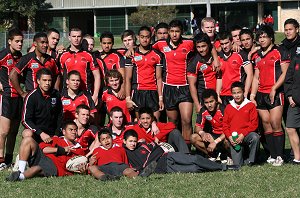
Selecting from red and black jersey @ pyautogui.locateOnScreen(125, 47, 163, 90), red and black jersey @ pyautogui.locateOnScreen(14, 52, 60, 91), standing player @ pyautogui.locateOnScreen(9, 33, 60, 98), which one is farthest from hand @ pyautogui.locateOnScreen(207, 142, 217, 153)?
red and black jersey @ pyautogui.locateOnScreen(14, 52, 60, 91)

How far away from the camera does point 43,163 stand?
31.6ft

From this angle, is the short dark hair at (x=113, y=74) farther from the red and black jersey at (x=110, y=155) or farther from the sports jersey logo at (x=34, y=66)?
the red and black jersey at (x=110, y=155)

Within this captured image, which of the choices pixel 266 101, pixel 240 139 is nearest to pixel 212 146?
pixel 240 139

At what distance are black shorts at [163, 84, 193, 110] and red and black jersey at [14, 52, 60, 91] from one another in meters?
1.89

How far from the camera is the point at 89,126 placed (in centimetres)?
1048

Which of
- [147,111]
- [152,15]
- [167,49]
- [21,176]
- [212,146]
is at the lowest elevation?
[21,176]

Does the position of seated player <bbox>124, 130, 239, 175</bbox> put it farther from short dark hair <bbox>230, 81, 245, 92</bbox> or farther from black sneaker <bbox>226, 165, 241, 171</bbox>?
short dark hair <bbox>230, 81, 245, 92</bbox>

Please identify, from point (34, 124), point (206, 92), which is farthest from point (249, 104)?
point (34, 124)

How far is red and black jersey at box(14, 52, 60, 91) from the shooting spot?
34.8ft

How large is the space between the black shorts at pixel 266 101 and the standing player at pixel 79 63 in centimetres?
253

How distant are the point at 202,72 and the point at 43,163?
298cm

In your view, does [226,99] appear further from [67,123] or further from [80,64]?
[67,123]

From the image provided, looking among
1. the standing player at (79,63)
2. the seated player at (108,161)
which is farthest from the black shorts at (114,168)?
the standing player at (79,63)

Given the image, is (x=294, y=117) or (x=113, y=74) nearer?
(x=294, y=117)
